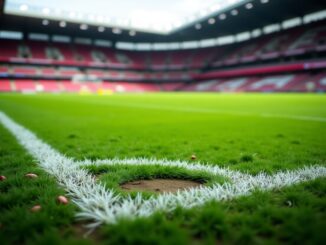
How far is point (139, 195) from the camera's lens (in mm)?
2184

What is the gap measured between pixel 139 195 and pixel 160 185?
45cm

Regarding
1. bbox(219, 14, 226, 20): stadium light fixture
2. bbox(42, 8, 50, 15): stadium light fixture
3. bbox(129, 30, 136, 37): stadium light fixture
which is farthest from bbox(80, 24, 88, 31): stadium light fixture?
bbox(219, 14, 226, 20): stadium light fixture

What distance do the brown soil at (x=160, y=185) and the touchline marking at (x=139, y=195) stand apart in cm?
17

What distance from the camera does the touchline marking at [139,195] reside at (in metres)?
1.93

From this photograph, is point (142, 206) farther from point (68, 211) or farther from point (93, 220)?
point (68, 211)

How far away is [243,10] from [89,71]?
108 feet

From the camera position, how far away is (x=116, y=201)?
7.00 ft

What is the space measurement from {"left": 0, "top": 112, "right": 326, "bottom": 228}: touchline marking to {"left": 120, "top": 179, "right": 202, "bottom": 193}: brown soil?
17cm

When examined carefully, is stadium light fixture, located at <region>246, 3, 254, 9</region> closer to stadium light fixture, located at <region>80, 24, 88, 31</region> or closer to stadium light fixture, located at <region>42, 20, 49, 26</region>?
stadium light fixture, located at <region>80, 24, 88, 31</region>

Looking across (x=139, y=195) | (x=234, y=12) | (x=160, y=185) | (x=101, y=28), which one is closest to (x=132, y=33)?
(x=101, y=28)

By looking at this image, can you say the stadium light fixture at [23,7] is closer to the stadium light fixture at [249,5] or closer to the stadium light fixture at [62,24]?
the stadium light fixture at [62,24]

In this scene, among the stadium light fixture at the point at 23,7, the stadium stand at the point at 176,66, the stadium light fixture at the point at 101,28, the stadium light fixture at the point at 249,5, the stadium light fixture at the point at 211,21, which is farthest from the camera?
the stadium light fixture at the point at 101,28

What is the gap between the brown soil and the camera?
8.14 feet

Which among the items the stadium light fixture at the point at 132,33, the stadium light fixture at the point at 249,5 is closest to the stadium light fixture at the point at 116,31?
the stadium light fixture at the point at 132,33
